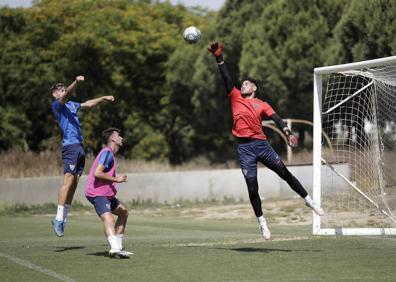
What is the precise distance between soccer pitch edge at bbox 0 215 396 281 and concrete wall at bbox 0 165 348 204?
12984 millimetres

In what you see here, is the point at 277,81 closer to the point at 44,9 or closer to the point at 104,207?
the point at 44,9

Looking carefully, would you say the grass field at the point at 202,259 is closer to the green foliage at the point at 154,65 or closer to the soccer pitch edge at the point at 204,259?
the soccer pitch edge at the point at 204,259

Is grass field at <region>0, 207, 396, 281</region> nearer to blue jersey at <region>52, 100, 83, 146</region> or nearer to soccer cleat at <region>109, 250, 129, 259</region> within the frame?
soccer cleat at <region>109, 250, 129, 259</region>

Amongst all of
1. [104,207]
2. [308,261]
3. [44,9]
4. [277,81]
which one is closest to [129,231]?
[104,207]


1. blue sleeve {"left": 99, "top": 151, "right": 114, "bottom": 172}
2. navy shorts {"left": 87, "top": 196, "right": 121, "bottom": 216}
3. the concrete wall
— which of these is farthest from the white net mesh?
the concrete wall

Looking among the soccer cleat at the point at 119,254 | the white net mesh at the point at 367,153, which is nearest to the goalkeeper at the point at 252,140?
the soccer cleat at the point at 119,254

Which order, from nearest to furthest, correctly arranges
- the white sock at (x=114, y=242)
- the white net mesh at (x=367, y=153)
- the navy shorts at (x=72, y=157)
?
the white sock at (x=114, y=242)
the navy shorts at (x=72, y=157)
the white net mesh at (x=367, y=153)

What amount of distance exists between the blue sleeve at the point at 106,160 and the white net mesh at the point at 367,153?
18.0ft

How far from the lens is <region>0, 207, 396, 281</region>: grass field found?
948 cm

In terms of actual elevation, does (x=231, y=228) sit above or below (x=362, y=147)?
below

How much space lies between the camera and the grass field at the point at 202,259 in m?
9.48

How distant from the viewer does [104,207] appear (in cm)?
1127

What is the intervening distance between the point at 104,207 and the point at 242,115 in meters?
2.47

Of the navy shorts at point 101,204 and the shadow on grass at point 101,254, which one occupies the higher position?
the navy shorts at point 101,204
